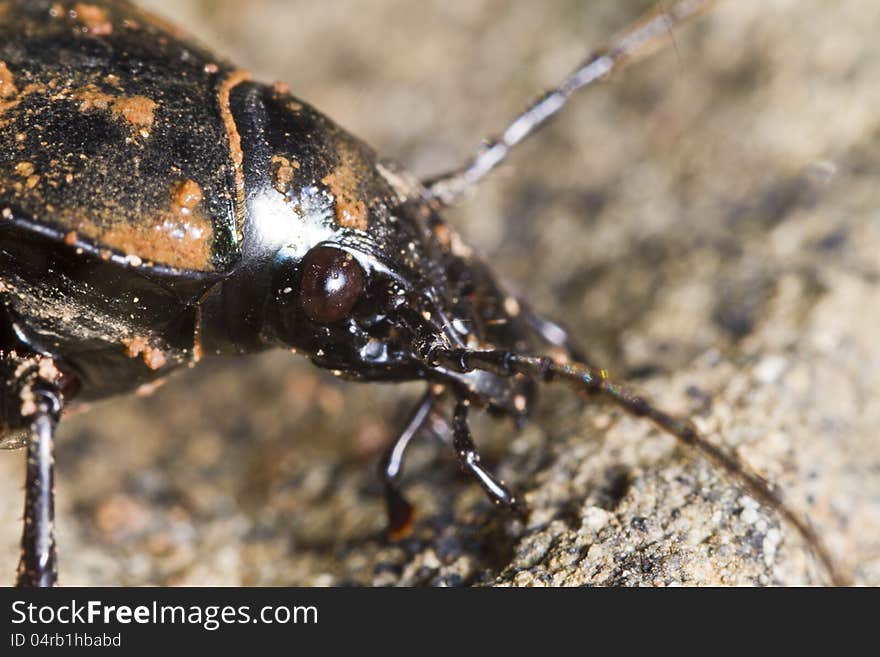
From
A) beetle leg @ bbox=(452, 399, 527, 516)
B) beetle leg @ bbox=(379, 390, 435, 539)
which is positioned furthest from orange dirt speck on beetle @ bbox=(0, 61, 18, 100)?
beetle leg @ bbox=(452, 399, 527, 516)

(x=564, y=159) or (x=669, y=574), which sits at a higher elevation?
(x=564, y=159)

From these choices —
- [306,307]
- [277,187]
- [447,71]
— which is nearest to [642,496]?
[306,307]

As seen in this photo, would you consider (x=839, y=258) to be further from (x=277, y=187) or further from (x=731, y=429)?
(x=277, y=187)

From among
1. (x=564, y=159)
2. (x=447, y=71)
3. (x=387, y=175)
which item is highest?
(x=447, y=71)

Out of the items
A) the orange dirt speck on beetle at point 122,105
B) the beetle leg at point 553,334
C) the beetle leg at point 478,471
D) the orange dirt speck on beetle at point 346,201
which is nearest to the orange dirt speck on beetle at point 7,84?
the orange dirt speck on beetle at point 122,105

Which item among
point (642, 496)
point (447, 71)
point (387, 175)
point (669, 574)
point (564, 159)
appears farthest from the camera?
point (447, 71)

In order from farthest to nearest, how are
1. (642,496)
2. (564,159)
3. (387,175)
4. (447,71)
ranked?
(447,71) < (564,159) < (387,175) < (642,496)

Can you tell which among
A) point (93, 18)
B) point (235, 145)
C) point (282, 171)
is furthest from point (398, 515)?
point (93, 18)
